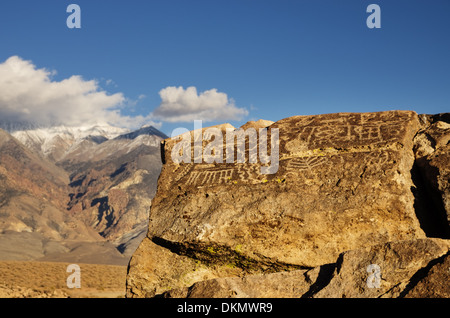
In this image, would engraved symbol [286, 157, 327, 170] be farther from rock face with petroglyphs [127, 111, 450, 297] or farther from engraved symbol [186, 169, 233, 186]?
engraved symbol [186, 169, 233, 186]

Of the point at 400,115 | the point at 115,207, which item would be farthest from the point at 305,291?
the point at 115,207

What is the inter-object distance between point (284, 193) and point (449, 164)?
8.93ft

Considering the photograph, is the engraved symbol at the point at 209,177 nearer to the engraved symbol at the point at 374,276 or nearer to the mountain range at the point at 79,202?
the engraved symbol at the point at 374,276

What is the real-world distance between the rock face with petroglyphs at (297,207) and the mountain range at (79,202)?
6406cm

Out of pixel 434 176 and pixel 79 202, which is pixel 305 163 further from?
pixel 79 202

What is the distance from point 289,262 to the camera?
22.2 feet

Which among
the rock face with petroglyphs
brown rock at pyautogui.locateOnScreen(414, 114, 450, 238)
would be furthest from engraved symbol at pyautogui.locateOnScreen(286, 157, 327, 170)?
brown rock at pyautogui.locateOnScreen(414, 114, 450, 238)

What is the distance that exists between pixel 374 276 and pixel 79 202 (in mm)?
138663

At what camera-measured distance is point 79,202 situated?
132875 millimetres

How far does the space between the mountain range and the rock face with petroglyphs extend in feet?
210

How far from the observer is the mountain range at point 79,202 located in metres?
76.4

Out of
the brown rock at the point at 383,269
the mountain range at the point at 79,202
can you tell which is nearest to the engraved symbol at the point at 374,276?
the brown rock at the point at 383,269

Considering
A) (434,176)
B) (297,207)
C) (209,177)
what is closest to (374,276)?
(297,207)

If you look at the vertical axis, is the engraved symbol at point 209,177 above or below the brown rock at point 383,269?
above
